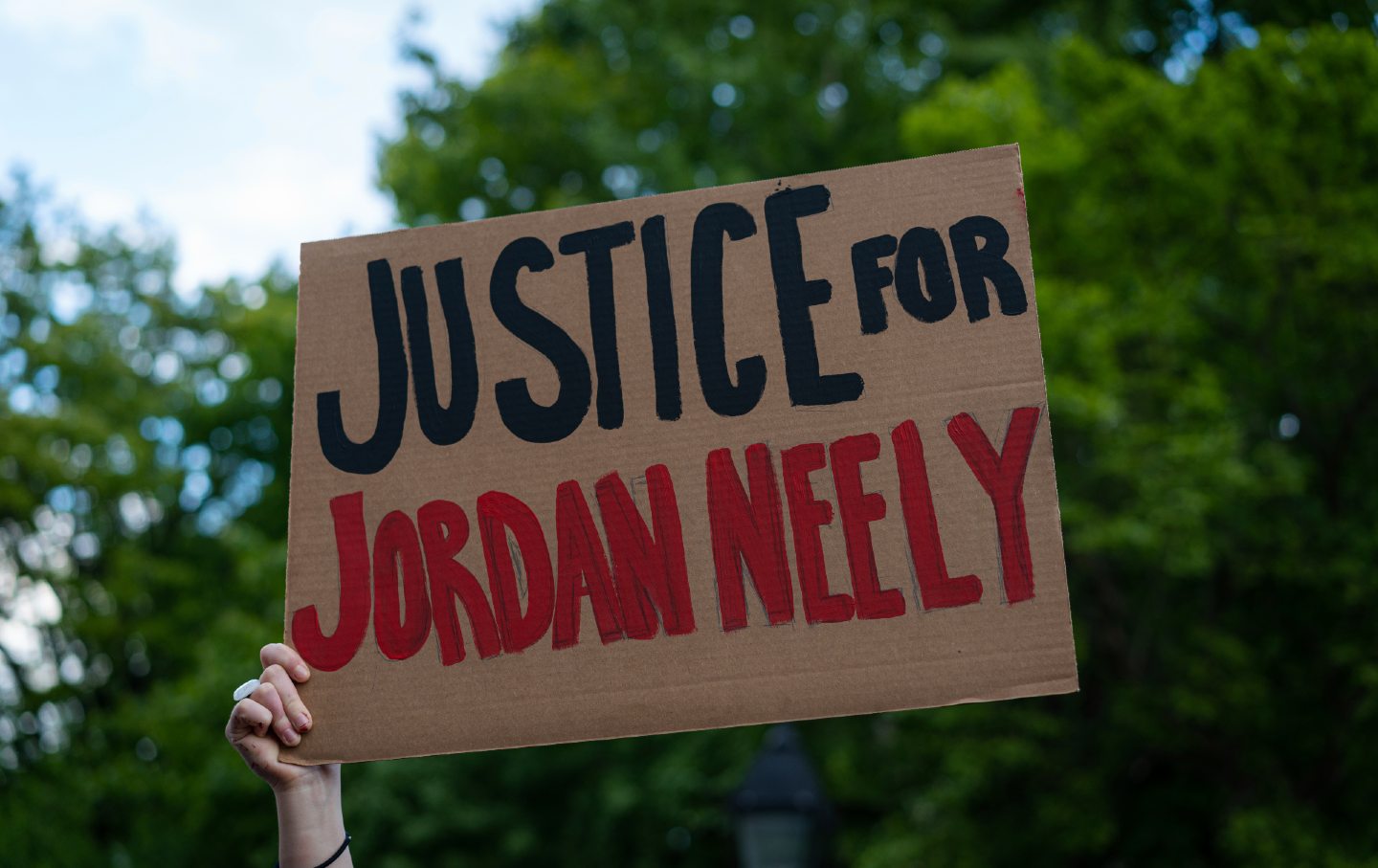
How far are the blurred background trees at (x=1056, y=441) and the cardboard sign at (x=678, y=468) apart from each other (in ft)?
19.1

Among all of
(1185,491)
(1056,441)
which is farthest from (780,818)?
(1056,441)

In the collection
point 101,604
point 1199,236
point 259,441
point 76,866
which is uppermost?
point 259,441

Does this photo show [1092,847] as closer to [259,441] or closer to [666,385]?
[666,385]

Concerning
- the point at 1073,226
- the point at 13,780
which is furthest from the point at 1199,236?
the point at 13,780

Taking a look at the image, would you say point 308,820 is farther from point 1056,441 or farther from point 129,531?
point 129,531

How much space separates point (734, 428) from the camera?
7.66 ft

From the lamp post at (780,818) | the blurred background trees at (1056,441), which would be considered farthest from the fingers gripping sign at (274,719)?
the blurred background trees at (1056,441)

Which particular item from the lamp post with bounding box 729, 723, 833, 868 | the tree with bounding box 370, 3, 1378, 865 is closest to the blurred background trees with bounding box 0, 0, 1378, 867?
the tree with bounding box 370, 3, 1378, 865

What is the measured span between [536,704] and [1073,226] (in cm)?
780

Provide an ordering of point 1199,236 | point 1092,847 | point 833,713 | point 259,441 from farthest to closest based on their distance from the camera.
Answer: point 259,441, point 1092,847, point 1199,236, point 833,713

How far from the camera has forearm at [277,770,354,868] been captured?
212cm

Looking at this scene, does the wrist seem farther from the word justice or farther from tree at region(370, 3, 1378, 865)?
tree at region(370, 3, 1378, 865)

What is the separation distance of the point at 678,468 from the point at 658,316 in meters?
0.30

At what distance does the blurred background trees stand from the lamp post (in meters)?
3.49
